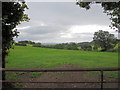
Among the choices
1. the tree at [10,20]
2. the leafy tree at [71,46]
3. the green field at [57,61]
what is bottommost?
the green field at [57,61]

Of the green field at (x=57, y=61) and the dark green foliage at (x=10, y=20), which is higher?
the dark green foliage at (x=10, y=20)

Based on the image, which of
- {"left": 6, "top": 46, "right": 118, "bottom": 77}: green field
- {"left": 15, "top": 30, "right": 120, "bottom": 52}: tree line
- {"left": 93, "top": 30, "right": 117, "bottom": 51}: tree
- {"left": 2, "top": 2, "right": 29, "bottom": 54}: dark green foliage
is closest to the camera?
{"left": 2, "top": 2, "right": 29, "bottom": 54}: dark green foliage

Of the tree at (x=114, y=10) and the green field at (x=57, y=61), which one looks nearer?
the tree at (x=114, y=10)

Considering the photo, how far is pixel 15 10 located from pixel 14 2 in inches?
14.0

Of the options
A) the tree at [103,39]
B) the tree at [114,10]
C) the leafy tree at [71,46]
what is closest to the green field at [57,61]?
the tree at [114,10]

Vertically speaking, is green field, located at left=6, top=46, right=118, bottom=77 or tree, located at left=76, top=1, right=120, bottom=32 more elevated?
tree, located at left=76, top=1, right=120, bottom=32

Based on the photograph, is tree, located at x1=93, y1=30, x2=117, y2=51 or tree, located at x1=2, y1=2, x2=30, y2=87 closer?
tree, located at x1=2, y1=2, x2=30, y2=87

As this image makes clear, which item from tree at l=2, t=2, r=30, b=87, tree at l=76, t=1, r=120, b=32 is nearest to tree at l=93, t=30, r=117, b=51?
tree at l=76, t=1, r=120, b=32

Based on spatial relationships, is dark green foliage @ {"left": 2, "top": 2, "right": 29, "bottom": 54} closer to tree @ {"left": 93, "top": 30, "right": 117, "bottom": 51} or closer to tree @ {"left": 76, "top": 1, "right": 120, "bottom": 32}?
tree @ {"left": 76, "top": 1, "right": 120, "bottom": 32}

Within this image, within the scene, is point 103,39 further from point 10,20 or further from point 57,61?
point 10,20

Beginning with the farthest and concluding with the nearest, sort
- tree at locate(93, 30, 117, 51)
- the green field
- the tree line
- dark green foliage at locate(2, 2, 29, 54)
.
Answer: tree at locate(93, 30, 117, 51), the tree line, the green field, dark green foliage at locate(2, 2, 29, 54)

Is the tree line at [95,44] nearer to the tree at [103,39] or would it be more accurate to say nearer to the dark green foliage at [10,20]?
the tree at [103,39]

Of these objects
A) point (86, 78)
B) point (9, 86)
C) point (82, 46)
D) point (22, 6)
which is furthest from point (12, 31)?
point (82, 46)

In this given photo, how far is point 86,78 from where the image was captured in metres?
5.48
